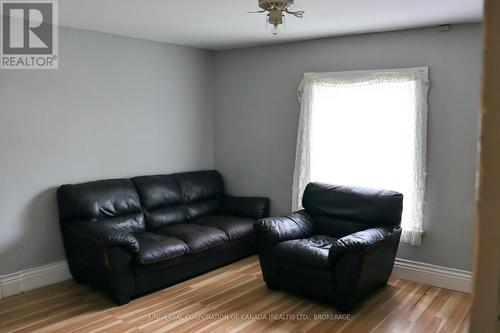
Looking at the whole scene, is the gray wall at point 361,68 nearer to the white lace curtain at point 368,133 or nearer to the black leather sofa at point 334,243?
the white lace curtain at point 368,133

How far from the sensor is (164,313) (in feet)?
10.6

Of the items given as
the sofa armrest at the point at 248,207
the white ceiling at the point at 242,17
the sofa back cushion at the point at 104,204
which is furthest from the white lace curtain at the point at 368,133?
the sofa back cushion at the point at 104,204

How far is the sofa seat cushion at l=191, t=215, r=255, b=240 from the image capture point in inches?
169

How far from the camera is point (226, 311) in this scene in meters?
3.29

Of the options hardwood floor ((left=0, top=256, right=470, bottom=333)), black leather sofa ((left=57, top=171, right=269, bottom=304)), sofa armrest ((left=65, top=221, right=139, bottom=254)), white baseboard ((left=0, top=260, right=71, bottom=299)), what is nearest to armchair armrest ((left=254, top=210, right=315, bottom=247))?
hardwood floor ((left=0, top=256, right=470, bottom=333))

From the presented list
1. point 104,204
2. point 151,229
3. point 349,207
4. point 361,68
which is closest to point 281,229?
point 349,207

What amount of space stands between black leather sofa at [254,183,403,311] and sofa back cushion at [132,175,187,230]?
120 centimetres

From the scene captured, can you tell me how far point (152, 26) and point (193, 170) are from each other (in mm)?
1932

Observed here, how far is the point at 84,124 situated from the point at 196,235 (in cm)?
155

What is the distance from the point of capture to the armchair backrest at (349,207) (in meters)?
3.62

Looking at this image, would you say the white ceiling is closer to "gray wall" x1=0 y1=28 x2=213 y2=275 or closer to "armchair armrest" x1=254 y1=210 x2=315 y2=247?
"gray wall" x1=0 y1=28 x2=213 y2=275

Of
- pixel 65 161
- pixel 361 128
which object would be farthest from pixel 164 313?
pixel 361 128

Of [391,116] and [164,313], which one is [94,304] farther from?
[391,116]

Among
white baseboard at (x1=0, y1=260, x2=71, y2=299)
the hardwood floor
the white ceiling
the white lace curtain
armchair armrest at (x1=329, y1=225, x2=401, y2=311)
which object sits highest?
the white ceiling
